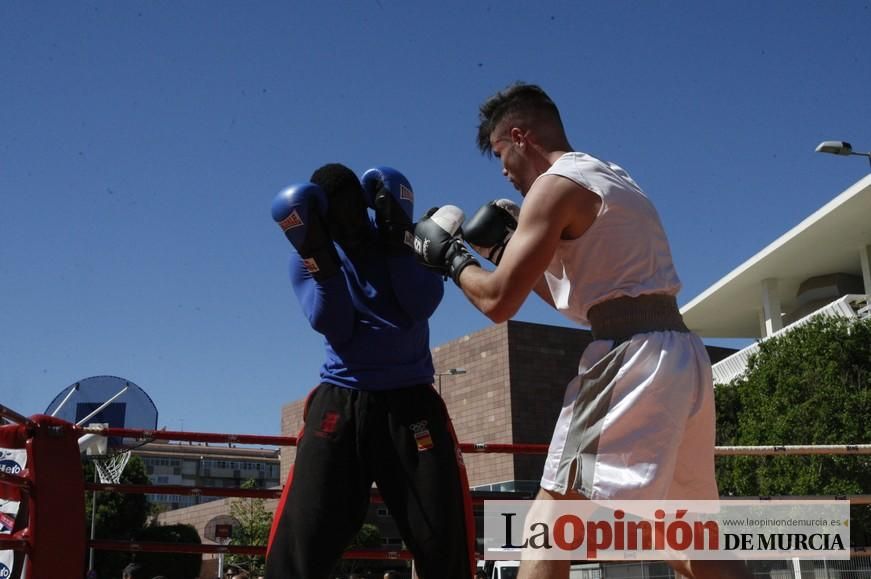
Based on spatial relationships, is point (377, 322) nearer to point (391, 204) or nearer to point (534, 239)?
point (391, 204)

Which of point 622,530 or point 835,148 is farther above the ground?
point 835,148

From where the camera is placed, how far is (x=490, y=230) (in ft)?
8.27

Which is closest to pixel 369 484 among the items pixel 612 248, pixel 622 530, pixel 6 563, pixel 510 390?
pixel 622 530

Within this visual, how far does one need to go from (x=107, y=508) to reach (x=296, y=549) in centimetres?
3239

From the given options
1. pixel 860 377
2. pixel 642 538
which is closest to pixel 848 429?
pixel 860 377

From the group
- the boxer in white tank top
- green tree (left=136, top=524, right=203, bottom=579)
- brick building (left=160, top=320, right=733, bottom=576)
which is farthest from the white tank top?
brick building (left=160, top=320, right=733, bottom=576)

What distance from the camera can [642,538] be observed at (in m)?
2.45

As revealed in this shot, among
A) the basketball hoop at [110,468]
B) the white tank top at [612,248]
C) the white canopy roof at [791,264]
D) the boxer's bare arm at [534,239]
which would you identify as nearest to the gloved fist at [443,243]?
the boxer's bare arm at [534,239]

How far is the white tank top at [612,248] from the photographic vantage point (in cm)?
237

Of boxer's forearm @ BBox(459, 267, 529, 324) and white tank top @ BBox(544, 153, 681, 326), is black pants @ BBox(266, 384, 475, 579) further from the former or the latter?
white tank top @ BBox(544, 153, 681, 326)

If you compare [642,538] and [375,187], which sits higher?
→ [375,187]

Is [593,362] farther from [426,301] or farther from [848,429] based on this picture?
[848,429]

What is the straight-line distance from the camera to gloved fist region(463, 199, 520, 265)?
2.52 metres

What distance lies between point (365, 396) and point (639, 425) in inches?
36.4
